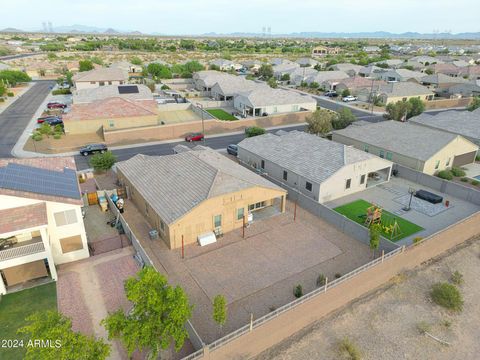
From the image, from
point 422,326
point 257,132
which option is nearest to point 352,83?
point 257,132

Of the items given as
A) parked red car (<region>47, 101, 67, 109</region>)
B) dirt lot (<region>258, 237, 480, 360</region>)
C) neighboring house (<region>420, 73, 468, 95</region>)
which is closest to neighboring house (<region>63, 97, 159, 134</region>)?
parked red car (<region>47, 101, 67, 109</region>)

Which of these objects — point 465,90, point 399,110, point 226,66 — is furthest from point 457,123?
point 226,66

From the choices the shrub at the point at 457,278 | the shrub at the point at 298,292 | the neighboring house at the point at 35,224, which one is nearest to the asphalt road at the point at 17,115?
the neighboring house at the point at 35,224

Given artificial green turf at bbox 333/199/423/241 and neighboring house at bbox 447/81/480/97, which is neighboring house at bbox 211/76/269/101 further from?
neighboring house at bbox 447/81/480/97

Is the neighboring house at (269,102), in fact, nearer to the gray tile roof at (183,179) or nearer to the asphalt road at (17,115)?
the gray tile roof at (183,179)

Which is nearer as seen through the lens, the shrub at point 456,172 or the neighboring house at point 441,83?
the shrub at point 456,172

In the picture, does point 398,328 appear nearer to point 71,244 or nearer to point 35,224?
point 71,244
